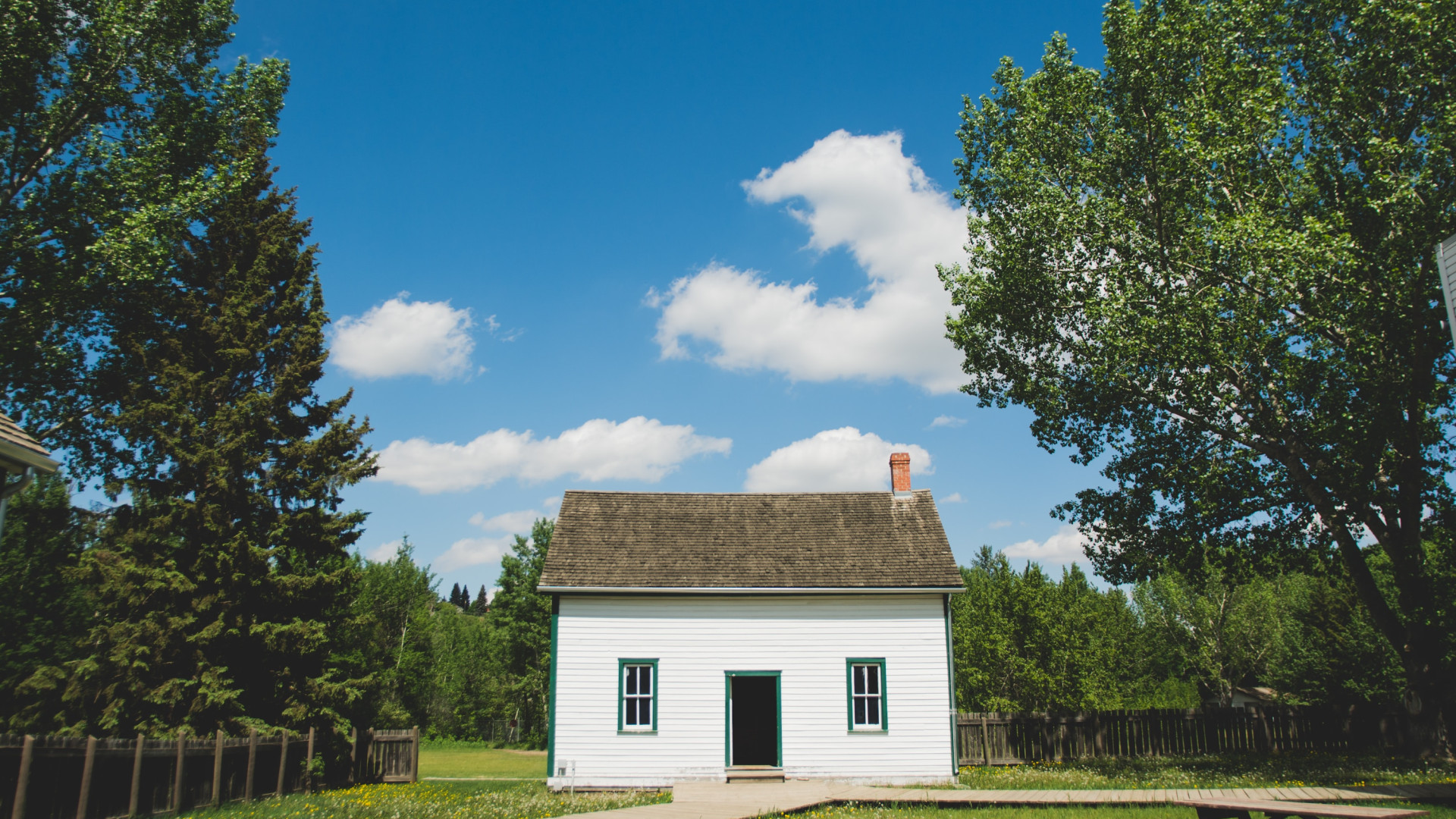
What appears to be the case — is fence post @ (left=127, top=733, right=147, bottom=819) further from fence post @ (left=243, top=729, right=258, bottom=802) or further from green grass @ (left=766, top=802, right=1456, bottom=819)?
green grass @ (left=766, top=802, right=1456, bottom=819)

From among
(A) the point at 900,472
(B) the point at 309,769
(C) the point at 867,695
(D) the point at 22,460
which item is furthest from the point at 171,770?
(A) the point at 900,472

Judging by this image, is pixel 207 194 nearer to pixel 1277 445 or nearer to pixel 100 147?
pixel 100 147

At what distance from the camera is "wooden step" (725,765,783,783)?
1858cm

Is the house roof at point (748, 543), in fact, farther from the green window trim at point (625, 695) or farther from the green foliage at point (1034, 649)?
the green foliage at point (1034, 649)

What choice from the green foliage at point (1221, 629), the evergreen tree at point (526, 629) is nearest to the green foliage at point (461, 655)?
the evergreen tree at point (526, 629)

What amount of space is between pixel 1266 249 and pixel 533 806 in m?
17.5

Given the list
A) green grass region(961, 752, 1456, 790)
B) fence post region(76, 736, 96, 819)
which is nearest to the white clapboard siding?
green grass region(961, 752, 1456, 790)

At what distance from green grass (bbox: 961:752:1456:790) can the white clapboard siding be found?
6.56 feet

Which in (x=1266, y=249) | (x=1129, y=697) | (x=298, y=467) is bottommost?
(x=1129, y=697)

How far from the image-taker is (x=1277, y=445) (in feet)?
60.5

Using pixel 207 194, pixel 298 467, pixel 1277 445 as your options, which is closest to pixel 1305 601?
pixel 1277 445

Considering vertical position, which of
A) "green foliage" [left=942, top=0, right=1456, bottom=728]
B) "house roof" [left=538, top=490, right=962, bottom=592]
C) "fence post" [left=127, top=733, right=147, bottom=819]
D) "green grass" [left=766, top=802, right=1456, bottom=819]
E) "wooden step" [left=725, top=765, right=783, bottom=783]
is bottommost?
"wooden step" [left=725, top=765, right=783, bottom=783]

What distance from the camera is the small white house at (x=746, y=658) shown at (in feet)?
61.7

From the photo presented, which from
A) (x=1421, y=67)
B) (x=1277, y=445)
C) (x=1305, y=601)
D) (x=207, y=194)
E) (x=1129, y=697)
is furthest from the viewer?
(x=1129, y=697)
